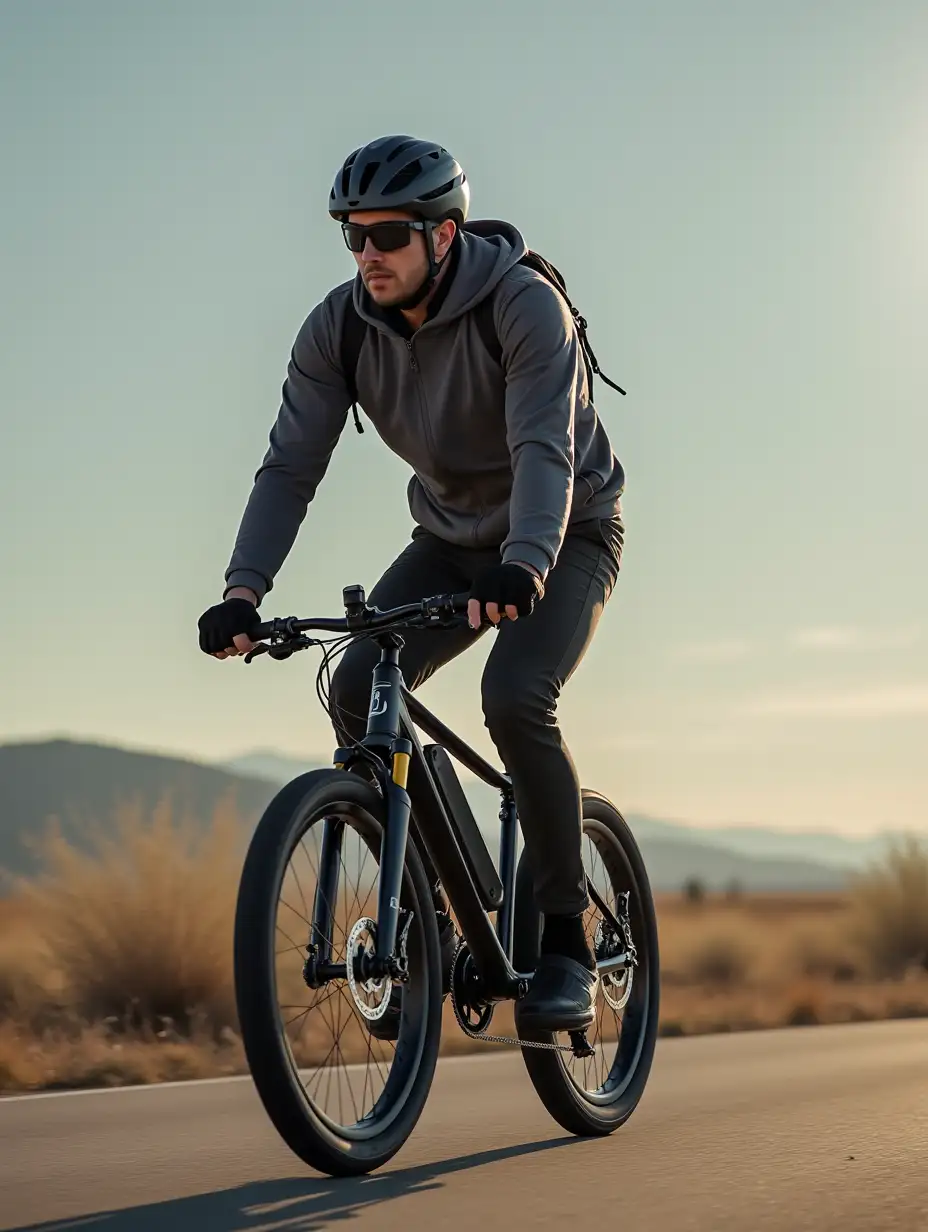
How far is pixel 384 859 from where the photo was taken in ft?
16.3

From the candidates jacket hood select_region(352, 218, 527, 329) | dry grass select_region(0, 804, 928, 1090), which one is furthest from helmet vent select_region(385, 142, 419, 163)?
dry grass select_region(0, 804, 928, 1090)

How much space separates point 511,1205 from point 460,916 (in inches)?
41.7

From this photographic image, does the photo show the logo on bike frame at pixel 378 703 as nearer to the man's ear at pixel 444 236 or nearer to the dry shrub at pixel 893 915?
the man's ear at pixel 444 236

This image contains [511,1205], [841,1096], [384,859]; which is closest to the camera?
[511,1205]

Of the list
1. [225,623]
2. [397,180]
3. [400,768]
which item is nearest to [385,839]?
[400,768]

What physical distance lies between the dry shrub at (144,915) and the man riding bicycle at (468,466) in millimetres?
5634

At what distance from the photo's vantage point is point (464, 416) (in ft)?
18.5

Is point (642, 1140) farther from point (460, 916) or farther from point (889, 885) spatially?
point (889, 885)

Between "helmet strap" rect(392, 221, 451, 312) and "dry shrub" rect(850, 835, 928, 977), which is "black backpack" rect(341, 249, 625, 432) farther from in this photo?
"dry shrub" rect(850, 835, 928, 977)

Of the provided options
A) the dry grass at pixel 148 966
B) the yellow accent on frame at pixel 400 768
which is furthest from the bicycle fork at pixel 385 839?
the dry grass at pixel 148 966

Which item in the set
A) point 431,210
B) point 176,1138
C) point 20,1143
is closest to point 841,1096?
point 176,1138

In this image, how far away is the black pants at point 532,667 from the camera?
5430 mm

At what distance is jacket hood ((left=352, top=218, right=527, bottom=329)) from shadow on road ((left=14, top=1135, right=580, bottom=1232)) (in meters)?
2.27

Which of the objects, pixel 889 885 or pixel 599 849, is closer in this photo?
pixel 599 849
